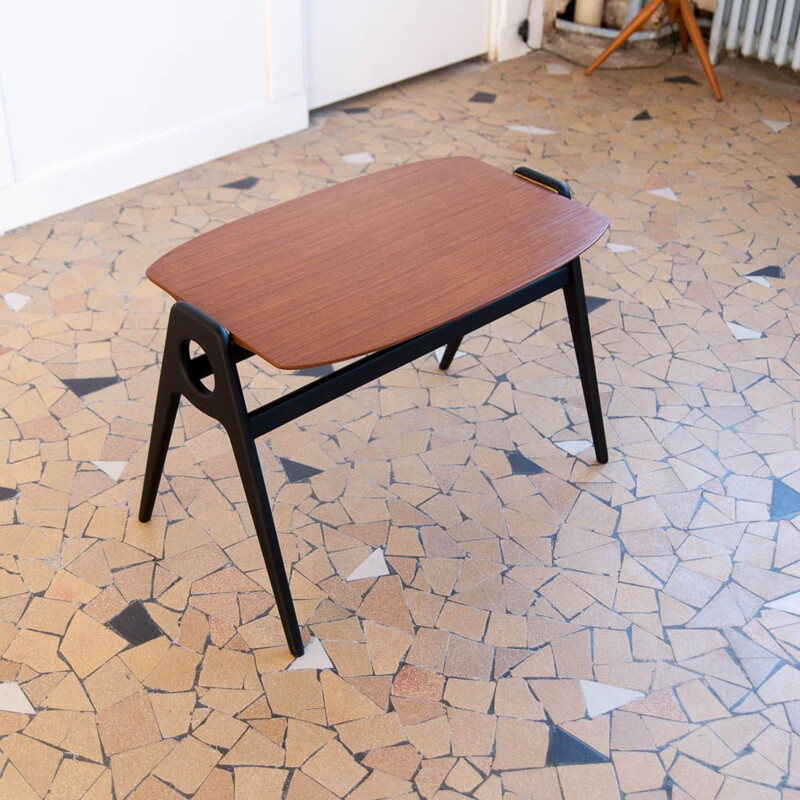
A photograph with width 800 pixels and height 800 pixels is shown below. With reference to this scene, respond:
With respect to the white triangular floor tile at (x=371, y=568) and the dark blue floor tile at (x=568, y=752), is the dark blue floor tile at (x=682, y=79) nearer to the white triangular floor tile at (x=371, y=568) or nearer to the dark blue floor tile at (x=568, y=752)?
the white triangular floor tile at (x=371, y=568)

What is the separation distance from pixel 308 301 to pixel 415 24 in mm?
2616

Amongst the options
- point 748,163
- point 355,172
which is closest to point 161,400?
point 355,172

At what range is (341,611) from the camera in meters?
1.91

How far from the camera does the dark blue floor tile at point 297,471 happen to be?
7.23 feet

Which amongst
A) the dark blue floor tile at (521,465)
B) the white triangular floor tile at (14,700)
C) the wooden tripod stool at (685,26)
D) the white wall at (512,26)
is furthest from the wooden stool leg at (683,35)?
the white triangular floor tile at (14,700)

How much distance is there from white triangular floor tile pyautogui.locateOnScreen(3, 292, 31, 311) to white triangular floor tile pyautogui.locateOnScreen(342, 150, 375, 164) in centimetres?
120

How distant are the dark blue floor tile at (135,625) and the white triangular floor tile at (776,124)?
291 cm

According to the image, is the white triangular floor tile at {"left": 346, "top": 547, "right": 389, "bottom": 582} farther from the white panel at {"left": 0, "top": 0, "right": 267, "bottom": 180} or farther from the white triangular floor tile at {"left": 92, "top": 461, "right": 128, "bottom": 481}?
the white panel at {"left": 0, "top": 0, "right": 267, "bottom": 180}

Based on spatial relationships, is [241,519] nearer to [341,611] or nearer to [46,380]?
[341,611]

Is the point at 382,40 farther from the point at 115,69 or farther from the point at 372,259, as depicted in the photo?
the point at 372,259

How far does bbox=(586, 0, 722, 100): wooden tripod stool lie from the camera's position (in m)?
3.97

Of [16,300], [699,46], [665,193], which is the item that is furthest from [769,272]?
[16,300]

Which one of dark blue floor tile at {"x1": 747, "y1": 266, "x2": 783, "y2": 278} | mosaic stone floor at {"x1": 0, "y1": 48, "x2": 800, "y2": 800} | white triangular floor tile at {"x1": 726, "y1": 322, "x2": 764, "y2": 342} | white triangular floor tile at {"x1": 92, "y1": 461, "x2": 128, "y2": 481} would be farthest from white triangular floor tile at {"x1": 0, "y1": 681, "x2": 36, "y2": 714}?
dark blue floor tile at {"x1": 747, "y1": 266, "x2": 783, "y2": 278}

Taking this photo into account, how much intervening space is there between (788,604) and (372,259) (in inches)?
38.8
